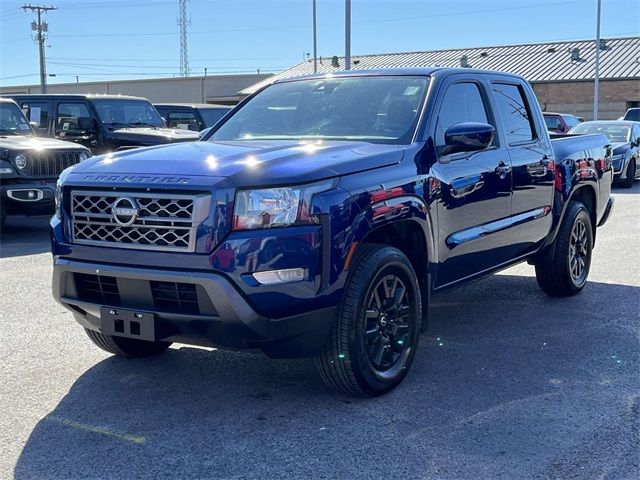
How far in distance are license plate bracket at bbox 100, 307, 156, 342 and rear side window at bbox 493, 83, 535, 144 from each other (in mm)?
3161

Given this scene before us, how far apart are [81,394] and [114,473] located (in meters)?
1.12

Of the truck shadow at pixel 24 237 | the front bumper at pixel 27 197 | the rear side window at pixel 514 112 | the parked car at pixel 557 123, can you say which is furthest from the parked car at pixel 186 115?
the rear side window at pixel 514 112

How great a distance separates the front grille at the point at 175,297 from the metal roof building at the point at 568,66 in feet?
122

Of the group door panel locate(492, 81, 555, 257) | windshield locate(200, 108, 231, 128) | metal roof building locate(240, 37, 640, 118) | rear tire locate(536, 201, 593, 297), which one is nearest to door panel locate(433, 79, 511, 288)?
door panel locate(492, 81, 555, 257)

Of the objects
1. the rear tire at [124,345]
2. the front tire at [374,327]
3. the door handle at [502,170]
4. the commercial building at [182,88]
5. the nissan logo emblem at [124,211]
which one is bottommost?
the rear tire at [124,345]

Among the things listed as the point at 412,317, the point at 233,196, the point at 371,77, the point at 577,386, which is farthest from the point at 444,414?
the point at 371,77

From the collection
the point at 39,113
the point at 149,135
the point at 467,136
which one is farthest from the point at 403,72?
the point at 39,113

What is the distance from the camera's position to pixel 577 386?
4.60 meters

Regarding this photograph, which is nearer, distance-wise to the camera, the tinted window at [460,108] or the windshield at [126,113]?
the tinted window at [460,108]

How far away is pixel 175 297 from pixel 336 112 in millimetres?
1897

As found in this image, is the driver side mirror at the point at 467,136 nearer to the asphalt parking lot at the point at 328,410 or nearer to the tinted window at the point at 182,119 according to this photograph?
the asphalt parking lot at the point at 328,410

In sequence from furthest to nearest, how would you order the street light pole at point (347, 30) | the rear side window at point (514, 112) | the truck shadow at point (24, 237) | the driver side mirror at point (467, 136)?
the street light pole at point (347, 30) → the truck shadow at point (24, 237) → the rear side window at point (514, 112) → the driver side mirror at point (467, 136)

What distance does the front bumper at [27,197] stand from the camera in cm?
→ 1025

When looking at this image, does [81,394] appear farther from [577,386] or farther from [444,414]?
[577,386]
